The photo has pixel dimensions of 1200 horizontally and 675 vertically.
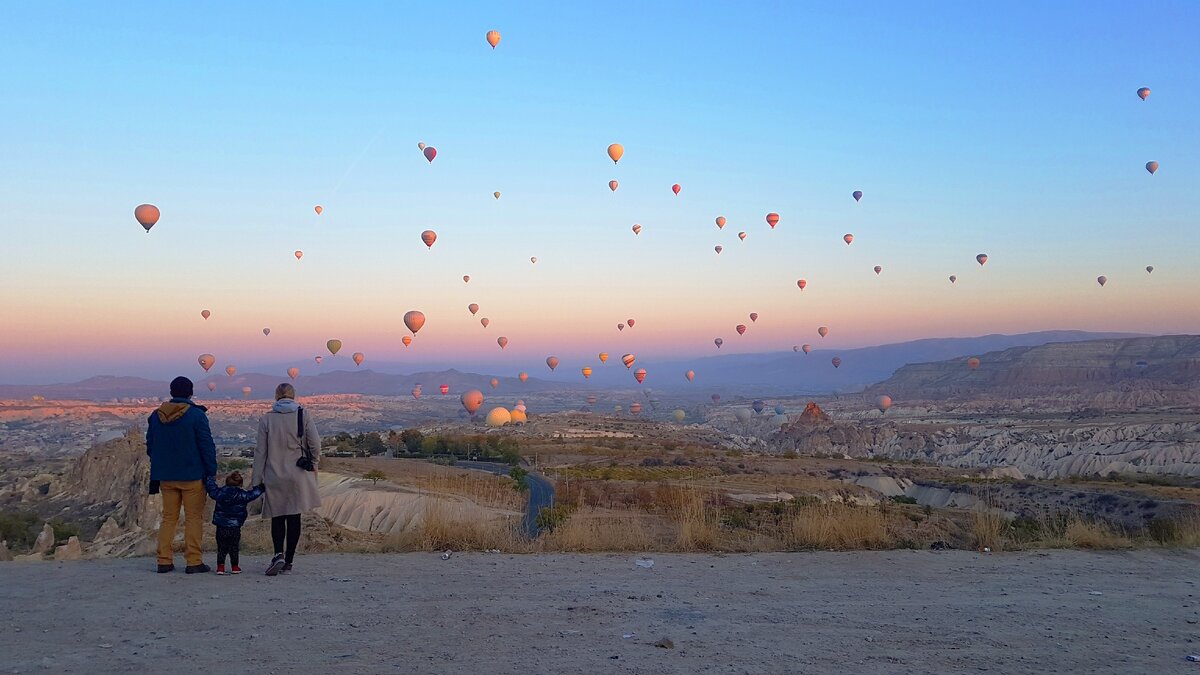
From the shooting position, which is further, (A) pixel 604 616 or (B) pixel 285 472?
(B) pixel 285 472

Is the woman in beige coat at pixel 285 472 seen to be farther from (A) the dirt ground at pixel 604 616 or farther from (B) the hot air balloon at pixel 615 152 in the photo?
(B) the hot air balloon at pixel 615 152

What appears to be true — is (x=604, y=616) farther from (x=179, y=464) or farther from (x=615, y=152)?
(x=615, y=152)

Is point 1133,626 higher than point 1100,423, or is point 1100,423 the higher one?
point 1133,626

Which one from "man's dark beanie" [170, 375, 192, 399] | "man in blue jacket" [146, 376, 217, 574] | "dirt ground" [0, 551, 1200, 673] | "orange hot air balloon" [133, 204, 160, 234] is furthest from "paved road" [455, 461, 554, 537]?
"orange hot air balloon" [133, 204, 160, 234]

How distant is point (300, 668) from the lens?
5.78 m

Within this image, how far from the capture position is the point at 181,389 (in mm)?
8961

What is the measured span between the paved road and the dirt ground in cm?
838

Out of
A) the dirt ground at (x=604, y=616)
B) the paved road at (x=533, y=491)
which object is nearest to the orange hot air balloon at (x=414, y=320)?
the paved road at (x=533, y=491)

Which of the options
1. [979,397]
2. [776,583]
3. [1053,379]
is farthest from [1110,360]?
[776,583]

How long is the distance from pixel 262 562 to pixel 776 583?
543 centimetres

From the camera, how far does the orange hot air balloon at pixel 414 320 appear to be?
46.4 metres

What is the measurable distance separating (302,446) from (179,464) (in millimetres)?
1165

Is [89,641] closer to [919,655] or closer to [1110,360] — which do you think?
[919,655]

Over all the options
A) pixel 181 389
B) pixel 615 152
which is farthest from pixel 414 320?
pixel 181 389
